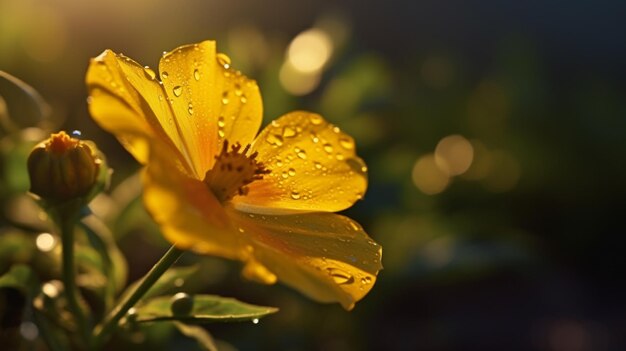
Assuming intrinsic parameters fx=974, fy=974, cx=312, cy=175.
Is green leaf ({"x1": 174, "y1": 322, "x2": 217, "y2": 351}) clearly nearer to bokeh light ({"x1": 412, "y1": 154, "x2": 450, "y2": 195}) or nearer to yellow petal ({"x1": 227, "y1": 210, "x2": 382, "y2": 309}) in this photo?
yellow petal ({"x1": 227, "y1": 210, "x2": 382, "y2": 309})

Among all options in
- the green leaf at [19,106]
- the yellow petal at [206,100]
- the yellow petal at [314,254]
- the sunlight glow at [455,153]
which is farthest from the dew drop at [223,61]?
the sunlight glow at [455,153]

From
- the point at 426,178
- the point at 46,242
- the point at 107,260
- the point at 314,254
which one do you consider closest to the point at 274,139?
the point at 314,254

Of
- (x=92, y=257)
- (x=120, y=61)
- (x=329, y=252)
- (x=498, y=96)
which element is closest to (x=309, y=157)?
(x=329, y=252)

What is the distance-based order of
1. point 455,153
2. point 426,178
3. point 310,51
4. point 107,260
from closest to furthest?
point 107,260
point 310,51
point 426,178
point 455,153

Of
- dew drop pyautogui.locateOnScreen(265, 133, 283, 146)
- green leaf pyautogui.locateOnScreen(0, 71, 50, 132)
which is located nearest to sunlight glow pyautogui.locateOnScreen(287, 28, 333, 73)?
green leaf pyautogui.locateOnScreen(0, 71, 50, 132)

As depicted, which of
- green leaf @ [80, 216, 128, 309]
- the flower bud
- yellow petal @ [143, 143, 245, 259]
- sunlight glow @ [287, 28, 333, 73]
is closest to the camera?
yellow petal @ [143, 143, 245, 259]

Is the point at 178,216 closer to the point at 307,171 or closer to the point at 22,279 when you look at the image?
the point at 307,171

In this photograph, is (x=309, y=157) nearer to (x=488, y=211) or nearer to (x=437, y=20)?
(x=488, y=211)
